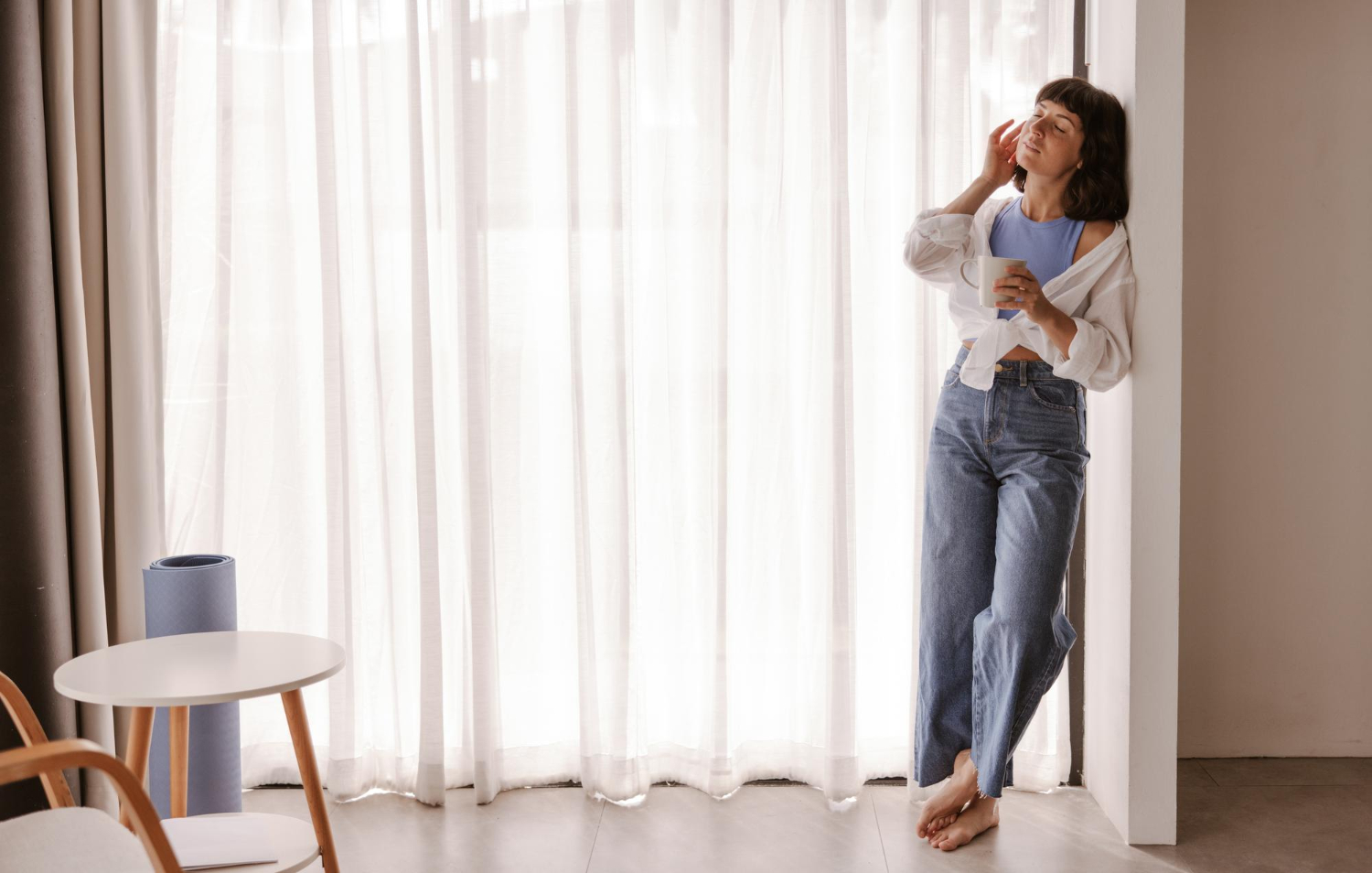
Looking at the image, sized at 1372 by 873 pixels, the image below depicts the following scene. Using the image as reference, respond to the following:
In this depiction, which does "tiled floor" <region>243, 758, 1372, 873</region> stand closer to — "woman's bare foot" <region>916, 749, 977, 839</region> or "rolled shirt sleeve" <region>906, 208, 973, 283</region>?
"woman's bare foot" <region>916, 749, 977, 839</region>

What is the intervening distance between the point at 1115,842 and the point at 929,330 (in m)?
1.14

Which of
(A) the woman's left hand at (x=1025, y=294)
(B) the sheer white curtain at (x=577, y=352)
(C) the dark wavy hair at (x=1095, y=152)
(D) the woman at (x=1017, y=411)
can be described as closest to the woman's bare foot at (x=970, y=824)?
(D) the woman at (x=1017, y=411)

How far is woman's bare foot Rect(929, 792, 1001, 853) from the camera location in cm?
213

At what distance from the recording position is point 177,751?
5.92 feet

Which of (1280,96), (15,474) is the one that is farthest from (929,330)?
(15,474)

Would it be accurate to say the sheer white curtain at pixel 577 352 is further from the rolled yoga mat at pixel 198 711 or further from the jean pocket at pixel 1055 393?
the rolled yoga mat at pixel 198 711

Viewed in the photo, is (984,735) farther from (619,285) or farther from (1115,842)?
(619,285)

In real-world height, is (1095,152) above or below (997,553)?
above

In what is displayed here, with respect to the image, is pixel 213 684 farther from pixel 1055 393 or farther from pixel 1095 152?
pixel 1095 152

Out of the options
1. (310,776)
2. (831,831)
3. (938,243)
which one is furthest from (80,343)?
(831,831)

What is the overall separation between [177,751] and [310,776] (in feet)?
0.95

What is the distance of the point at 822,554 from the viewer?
2365mm

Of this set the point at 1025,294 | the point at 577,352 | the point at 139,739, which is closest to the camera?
→ the point at 139,739

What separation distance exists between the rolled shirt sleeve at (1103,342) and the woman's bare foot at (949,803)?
847 millimetres
